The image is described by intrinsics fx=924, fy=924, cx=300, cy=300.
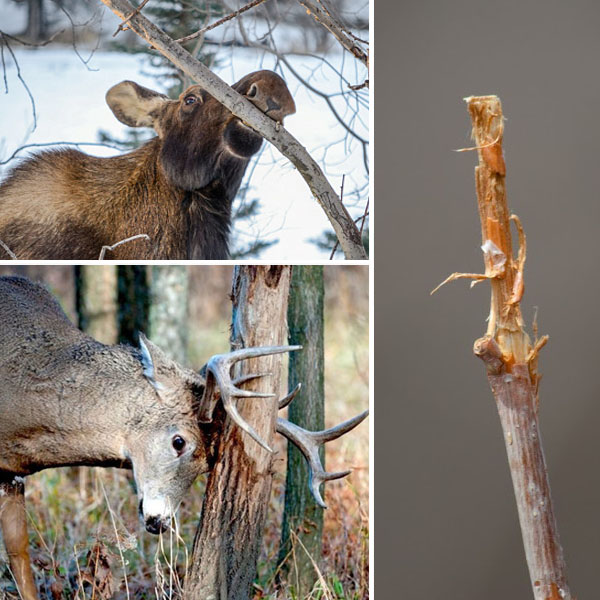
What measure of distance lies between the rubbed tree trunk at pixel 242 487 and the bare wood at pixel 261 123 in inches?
14.1

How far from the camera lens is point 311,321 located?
3320 mm

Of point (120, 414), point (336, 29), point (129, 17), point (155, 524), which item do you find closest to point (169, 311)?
point (120, 414)

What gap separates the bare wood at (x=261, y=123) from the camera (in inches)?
119

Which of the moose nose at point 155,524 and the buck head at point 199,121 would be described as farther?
the buck head at point 199,121

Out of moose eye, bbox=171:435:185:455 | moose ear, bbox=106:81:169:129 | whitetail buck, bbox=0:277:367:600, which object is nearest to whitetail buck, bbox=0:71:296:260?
moose ear, bbox=106:81:169:129

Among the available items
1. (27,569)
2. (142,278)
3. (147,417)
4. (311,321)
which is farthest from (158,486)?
(142,278)

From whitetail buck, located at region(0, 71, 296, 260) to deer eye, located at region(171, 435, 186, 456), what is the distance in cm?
62

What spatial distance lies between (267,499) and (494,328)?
1.05 m

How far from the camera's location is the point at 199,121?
3.11 metres

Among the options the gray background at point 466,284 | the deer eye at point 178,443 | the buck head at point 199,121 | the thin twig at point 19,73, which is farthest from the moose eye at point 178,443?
the thin twig at point 19,73

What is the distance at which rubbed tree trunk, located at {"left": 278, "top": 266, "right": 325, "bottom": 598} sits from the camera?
10.8 ft

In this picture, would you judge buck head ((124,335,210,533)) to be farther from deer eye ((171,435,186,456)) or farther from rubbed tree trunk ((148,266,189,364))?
rubbed tree trunk ((148,266,189,364))

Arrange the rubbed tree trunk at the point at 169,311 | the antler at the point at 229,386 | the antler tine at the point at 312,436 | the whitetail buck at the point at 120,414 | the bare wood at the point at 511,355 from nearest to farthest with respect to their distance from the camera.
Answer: the bare wood at the point at 511,355 → the antler at the point at 229,386 → the whitetail buck at the point at 120,414 → the antler tine at the point at 312,436 → the rubbed tree trunk at the point at 169,311

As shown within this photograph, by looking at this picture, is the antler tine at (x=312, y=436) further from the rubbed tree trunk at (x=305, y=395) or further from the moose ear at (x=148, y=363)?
the moose ear at (x=148, y=363)
